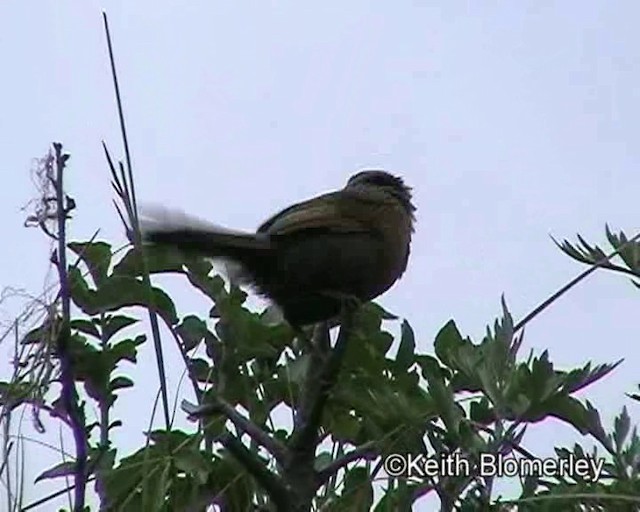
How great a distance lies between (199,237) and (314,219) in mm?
627

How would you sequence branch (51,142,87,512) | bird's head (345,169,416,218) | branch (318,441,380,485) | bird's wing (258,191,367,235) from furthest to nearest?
bird's head (345,169,416,218)
bird's wing (258,191,367,235)
branch (318,441,380,485)
branch (51,142,87,512)

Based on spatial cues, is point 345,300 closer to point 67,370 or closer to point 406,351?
point 406,351

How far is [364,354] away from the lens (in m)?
1.77

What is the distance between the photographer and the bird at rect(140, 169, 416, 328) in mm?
2670

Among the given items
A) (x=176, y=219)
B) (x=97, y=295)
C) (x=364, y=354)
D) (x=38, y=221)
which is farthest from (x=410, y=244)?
(x=38, y=221)

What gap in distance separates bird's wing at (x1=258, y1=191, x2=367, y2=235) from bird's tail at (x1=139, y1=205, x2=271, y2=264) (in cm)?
8

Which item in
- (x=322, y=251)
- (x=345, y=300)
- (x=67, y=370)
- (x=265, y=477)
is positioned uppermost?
(x=322, y=251)

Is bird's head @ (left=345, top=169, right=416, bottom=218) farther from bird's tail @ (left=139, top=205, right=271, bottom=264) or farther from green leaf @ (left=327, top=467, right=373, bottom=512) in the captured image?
green leaf @ (left=327, top=467, right=373, bottom=512)

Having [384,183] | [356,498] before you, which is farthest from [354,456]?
[384,183]

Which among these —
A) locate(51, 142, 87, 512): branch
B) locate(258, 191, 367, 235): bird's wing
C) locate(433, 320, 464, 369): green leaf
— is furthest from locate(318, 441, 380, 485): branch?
locate(258, 191, 367, 235): bird's wing

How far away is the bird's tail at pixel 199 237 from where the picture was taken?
2217mm

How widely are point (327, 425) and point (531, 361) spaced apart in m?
0.32

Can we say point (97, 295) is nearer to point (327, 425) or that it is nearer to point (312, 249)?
point (327, 425)

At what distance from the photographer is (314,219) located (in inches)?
118
